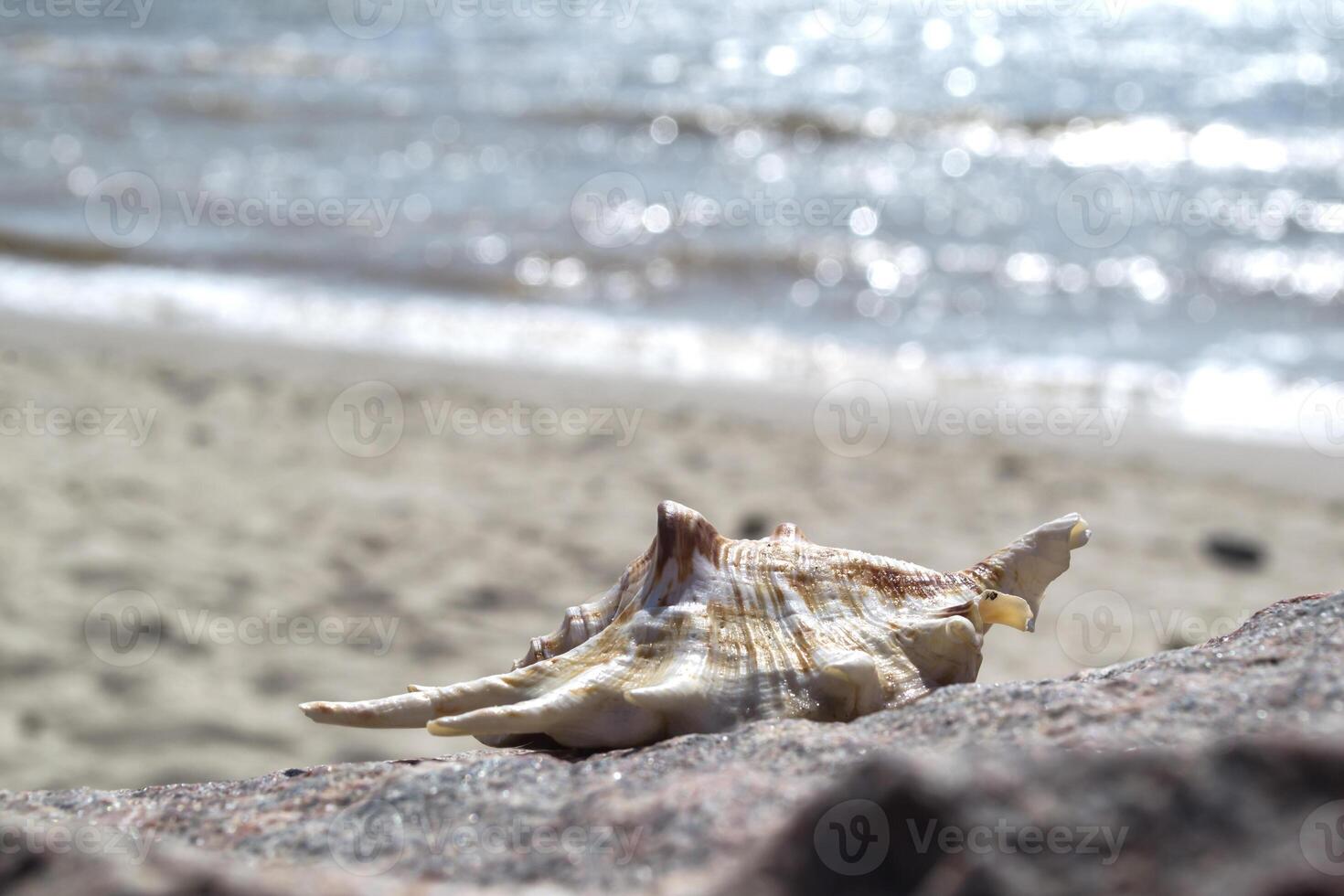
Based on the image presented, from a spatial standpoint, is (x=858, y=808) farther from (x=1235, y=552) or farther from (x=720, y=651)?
Result: (x=1235, y=552)

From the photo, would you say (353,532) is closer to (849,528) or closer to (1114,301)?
(849,528)

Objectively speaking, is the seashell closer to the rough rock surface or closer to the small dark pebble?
the rough rock surface

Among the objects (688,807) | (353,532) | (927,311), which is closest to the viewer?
(688,807)

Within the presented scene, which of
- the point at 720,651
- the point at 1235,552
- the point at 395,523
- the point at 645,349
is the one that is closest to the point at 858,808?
the point at 720,651

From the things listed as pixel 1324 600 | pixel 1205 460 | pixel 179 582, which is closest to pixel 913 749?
pixel 1324 600

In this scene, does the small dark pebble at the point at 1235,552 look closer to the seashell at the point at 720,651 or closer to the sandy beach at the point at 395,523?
the sandy beach at the point at 395,523

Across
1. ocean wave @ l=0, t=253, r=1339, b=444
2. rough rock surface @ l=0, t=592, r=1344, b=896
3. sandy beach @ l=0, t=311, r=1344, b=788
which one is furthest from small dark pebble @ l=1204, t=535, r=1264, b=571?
rough rock surface @ l=0, t=592, r=1344, b=896

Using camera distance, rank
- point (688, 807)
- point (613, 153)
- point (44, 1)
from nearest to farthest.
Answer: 1. point (688, 807)
2. point (613, 153)
3. point (44, 1)
